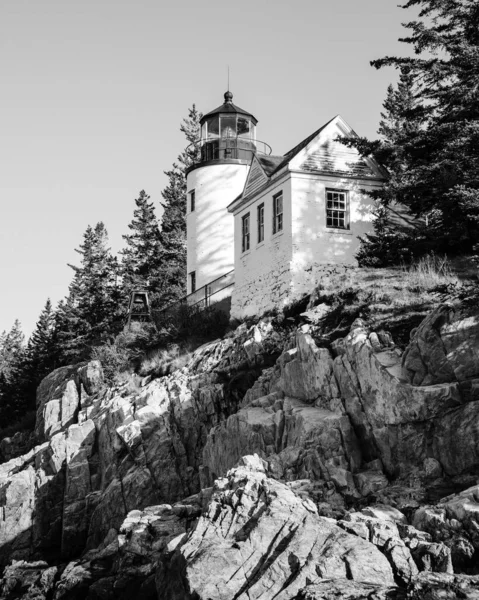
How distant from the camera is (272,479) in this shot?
613 inches

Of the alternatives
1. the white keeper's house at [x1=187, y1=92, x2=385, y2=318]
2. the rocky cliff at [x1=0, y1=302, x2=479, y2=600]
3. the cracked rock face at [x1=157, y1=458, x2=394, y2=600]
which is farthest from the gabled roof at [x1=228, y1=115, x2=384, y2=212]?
the cracked rock face at [x1=157, y1=458, x2=394, y2=600]

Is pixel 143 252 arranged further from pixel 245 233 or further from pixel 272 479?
pixel 272 479

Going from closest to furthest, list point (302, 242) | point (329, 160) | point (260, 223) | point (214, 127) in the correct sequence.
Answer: point (302, 242) < point (329, 160) < point (260, 223) < point (214, 127)

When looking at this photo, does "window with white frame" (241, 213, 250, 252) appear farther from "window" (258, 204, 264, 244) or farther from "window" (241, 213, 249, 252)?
"window" (258, 204, 264, 244)

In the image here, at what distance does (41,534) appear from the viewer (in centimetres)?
2364

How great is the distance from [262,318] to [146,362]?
18.1 feet

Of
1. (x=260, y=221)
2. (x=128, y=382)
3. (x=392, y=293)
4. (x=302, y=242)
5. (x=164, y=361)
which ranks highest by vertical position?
(x=260, y=221)

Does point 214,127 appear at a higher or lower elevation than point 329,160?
higher

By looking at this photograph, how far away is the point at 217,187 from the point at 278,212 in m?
9.47

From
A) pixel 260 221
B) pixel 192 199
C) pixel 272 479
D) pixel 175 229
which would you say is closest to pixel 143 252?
pixel 175 229

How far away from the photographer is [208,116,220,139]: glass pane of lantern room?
3731 cm

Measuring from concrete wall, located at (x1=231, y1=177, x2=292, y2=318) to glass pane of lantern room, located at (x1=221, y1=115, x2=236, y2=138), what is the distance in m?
8.34

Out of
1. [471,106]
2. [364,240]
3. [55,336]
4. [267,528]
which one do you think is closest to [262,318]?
[364,240]

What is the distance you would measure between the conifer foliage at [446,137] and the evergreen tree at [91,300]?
21.5 meters
